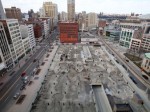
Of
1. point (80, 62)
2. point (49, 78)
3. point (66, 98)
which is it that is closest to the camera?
point (66, 98)

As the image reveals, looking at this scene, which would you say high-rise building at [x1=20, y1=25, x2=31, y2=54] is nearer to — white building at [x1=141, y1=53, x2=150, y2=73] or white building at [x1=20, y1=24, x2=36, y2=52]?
white building at [x1=20, y1=24, x2=36, y2=52]

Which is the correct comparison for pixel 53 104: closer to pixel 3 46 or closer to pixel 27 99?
pixel 27 99

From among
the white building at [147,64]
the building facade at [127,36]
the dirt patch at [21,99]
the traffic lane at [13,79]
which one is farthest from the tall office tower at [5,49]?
the building facade at [127,36]

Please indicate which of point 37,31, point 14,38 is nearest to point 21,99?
point 14,38

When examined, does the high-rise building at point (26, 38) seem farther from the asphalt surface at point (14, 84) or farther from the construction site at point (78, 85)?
the construction site at point (78, 85)

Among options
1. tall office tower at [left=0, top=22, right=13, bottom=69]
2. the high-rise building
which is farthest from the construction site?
the high-rise building

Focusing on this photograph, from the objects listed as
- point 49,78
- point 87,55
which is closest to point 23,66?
point 49,78
